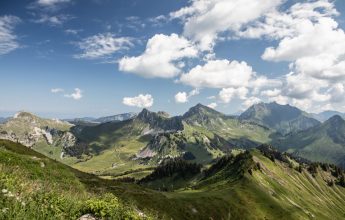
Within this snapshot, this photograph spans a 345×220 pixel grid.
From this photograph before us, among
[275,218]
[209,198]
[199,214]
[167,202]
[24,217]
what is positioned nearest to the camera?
[24,217]

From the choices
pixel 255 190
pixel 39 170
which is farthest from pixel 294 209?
pixel 39 170

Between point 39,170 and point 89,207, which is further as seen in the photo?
point 39,170

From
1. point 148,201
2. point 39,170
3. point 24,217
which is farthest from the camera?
point 148,201

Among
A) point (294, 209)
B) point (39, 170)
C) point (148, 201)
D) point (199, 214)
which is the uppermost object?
point (39, 170)

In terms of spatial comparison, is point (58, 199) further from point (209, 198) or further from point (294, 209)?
point (294, 209)

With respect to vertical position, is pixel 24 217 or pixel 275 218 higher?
pixel 24 217

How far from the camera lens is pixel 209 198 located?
140 metres

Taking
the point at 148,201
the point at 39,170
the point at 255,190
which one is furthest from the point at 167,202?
the point at 255,190

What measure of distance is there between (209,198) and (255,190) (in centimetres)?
5728

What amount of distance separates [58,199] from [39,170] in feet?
99.4

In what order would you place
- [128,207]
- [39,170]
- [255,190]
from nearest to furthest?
[128,207] → [39,170] → [255,190]

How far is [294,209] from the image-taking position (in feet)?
619

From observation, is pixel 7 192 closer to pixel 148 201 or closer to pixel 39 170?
pixel 39 170

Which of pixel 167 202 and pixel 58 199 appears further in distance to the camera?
pixel 167 202
